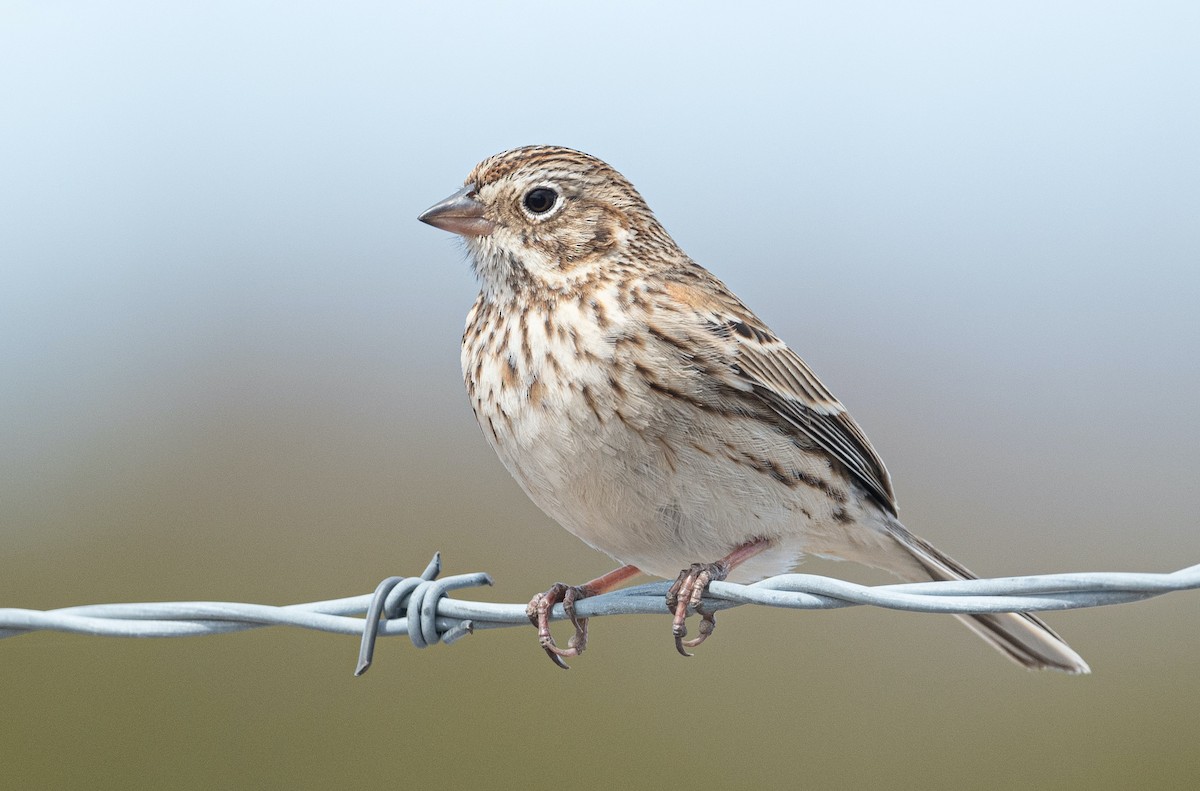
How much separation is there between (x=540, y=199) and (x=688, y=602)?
64.9 inches

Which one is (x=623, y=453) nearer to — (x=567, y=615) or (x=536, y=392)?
(x=536, y=392)

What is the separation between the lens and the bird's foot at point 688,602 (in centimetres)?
346

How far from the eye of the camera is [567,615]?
11.8 ft

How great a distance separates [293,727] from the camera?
31.8 ft

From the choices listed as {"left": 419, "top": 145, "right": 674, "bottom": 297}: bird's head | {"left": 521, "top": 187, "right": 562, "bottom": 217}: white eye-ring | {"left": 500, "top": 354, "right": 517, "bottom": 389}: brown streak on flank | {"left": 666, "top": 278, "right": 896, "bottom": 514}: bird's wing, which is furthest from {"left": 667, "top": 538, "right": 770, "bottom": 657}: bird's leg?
{"left": 521, "top": 187, "right": 562, "bottom": 217}: white eye-ring

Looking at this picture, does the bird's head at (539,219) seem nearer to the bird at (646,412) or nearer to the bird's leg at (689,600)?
the bird at (646,412)

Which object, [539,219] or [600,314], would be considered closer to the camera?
[600,314]

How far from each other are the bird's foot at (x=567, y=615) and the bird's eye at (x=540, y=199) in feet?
4.30

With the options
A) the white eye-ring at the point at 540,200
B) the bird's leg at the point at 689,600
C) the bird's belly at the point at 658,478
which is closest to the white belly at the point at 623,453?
the bird's belly at the point at 658,478

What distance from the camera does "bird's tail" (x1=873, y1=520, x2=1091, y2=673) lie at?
420 cm

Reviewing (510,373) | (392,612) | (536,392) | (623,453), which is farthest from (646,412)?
(392,612)

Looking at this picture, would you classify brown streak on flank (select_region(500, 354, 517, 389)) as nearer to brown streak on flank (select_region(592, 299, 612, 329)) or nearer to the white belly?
the white belly

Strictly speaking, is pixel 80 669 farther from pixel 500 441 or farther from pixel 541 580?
pixel 500 441

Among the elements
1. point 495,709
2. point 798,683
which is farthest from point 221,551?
point 798,683
